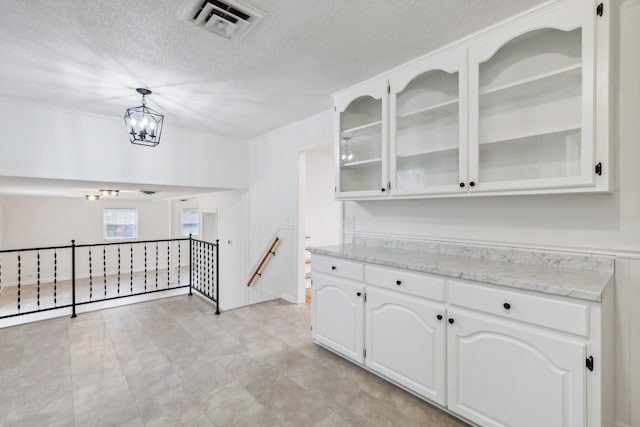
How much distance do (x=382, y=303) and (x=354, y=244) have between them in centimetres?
100

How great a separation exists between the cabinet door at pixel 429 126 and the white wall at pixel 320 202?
289 centimetres

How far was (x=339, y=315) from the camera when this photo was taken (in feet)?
8.24

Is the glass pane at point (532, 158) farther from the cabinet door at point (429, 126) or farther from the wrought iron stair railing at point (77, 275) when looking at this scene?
the wrought iron stair railing at point (77, 275)

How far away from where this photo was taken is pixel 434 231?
252 centimetres

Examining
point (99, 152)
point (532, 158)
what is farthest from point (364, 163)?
point (99, 152)

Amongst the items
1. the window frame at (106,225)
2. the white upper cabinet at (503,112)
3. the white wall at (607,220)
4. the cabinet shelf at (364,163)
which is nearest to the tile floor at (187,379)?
the white wall at (607,220)

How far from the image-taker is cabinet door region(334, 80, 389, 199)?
266 cm

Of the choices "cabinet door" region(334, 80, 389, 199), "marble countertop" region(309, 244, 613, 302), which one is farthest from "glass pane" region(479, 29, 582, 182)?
"cabinet door" region(334, 80, 389, 199)

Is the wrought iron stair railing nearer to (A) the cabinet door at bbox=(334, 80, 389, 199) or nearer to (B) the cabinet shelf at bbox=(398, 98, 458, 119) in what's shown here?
(A) the cabinet door at bbox=(334, 80, 389, 199)

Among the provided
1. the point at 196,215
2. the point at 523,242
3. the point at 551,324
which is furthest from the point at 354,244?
the point at 196,215

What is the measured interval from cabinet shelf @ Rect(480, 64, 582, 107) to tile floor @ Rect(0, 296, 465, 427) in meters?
2.06

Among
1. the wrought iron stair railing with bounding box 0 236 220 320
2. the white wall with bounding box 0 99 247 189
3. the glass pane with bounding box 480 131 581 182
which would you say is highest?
the white wall with bounding box 0 99 247 189

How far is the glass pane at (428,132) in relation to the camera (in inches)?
87.4

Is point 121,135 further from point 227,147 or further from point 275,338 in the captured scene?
point 275,338
